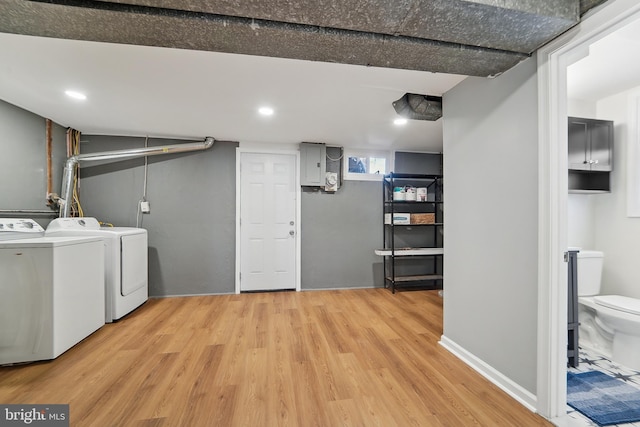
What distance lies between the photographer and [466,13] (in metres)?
1.08

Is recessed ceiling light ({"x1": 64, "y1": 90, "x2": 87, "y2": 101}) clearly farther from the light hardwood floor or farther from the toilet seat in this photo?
the toilet seat

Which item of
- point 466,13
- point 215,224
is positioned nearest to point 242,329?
point 215,224

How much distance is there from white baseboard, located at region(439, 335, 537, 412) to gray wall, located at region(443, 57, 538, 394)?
0.03 metres

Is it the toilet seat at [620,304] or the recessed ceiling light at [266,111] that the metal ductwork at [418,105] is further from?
the toilet seat at [620,304]

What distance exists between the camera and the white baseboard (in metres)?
1.42

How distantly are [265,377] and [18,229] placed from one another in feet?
8.29

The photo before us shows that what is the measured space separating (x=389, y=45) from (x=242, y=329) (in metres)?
2.58

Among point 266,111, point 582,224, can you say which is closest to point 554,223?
point 582,224

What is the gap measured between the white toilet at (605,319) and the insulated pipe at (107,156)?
4.22 meters

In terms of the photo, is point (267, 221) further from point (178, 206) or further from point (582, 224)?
point (582, 224)

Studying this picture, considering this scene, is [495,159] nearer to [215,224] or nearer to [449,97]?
[449,97]

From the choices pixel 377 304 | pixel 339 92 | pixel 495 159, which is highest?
pixel 339 92

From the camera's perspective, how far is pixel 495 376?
5.32 ft

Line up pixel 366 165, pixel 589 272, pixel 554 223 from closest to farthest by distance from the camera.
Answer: pixel 554 223
pixel 589 272
pixel 366 165
